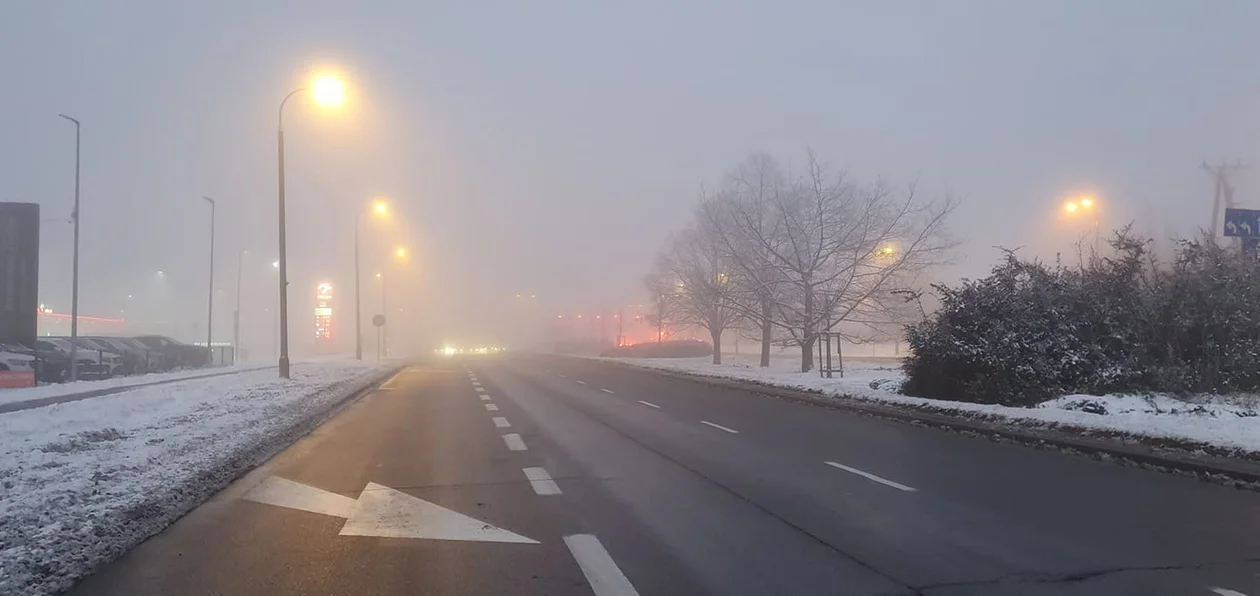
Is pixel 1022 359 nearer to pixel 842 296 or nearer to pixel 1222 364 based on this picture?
pixel 1222 364

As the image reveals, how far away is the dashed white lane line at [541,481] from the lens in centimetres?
925

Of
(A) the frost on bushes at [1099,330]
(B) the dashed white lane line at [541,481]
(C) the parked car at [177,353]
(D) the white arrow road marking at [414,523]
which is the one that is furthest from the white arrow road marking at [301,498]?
(C) the parked car at [177,353]

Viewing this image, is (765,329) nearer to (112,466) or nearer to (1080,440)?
(1080,440)

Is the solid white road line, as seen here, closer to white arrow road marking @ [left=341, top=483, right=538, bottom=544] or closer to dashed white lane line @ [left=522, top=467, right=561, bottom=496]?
white arrow road marking @ [left=341, top=483, right=538, bottom=544]

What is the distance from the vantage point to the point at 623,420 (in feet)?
56.2

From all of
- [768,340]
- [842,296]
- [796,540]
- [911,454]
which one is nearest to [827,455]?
[911,454]

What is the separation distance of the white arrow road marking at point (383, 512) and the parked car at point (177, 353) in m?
39.5

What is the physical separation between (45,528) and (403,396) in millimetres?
18078

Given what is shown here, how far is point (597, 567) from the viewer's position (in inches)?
244

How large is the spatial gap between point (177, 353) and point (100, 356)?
1072cm

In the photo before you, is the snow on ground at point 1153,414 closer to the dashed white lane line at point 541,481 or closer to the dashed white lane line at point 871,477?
the dashed white lane line at point 871,477

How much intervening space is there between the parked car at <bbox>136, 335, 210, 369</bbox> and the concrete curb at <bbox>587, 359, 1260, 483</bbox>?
36030 millimetres

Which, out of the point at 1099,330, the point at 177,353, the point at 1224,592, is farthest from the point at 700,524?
the point at 177,353

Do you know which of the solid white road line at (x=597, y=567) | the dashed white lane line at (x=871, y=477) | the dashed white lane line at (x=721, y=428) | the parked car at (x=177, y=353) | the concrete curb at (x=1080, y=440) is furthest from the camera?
the parked car at (x=177, y=353)
